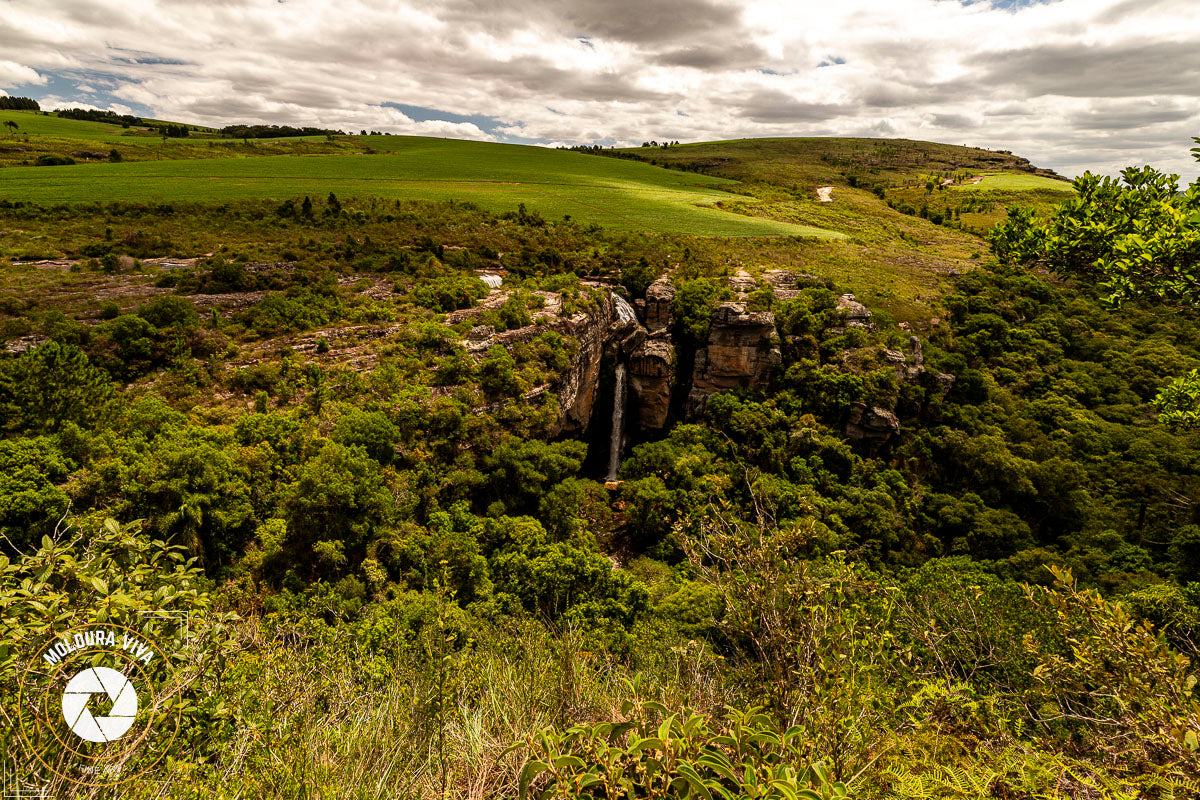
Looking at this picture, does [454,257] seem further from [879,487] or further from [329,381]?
[879,487]

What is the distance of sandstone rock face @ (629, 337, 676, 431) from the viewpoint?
135ft

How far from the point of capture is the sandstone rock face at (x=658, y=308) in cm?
4344

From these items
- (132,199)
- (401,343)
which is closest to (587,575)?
(401,343)

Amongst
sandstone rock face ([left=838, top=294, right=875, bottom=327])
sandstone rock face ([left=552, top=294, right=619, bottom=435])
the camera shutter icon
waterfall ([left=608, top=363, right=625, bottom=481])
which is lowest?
waterfall ([left=608, top=363, right=625, bottom=481])

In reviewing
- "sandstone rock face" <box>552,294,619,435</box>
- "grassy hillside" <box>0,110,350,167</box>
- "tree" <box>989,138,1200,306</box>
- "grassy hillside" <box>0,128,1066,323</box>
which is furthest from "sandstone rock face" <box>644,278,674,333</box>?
"grassy hillside" <box>0,110,350,167</box>

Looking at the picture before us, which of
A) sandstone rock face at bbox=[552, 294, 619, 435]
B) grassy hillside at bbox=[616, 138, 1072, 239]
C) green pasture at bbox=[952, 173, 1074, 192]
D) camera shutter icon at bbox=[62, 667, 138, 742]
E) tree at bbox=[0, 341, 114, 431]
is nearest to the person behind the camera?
camera shutter icon at bbox=[62, 667, 138, 742]

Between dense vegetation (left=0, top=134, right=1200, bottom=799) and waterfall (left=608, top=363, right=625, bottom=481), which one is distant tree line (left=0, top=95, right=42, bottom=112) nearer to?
dense vegetation (left=0, top=134, right=1200, bottom=799)

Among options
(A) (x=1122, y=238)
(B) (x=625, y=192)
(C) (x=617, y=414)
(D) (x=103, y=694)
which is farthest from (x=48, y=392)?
(B) (x=625, y=192)

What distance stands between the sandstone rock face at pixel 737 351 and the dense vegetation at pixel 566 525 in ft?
5.55

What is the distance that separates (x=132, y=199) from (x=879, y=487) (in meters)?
75.1

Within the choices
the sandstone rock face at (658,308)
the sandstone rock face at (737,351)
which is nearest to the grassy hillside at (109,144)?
the sandstone rock face at (658,308)

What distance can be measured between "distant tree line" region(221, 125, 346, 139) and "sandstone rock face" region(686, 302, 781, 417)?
5176 inches

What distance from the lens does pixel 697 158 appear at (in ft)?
511

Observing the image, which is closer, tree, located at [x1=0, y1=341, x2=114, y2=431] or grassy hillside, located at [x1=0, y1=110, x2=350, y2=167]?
tree, located at [x1=0, y1=341, x2=114, y2=431]
